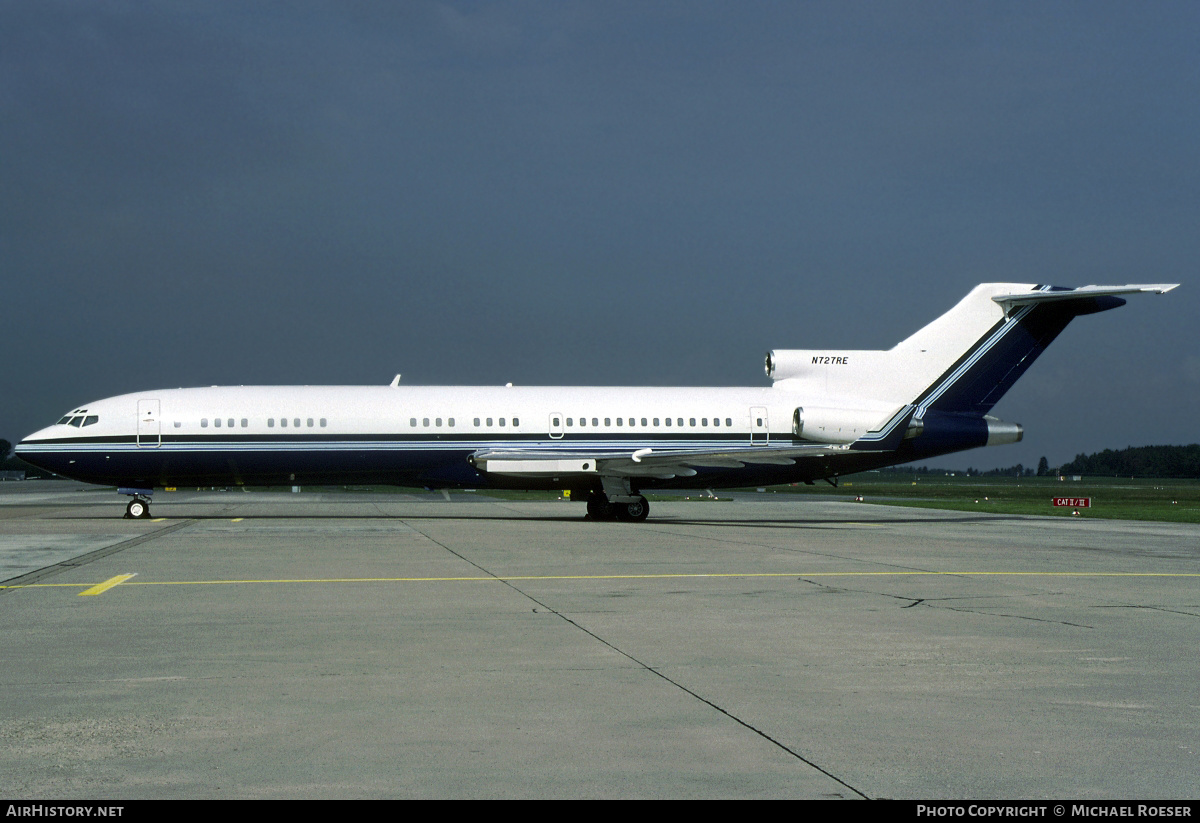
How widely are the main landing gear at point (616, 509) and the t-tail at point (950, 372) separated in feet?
17.1

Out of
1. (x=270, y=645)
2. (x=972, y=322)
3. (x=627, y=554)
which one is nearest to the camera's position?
(x=270, y=645)

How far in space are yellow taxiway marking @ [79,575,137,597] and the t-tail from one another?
2061 cm

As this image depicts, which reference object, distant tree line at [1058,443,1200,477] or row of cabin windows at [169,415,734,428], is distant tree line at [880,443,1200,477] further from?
row of cabin windows at [169,415,734,428]

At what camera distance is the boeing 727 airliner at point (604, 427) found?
95.1ft

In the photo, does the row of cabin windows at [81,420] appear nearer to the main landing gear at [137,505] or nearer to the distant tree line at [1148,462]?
the main landing gear at [137,505]

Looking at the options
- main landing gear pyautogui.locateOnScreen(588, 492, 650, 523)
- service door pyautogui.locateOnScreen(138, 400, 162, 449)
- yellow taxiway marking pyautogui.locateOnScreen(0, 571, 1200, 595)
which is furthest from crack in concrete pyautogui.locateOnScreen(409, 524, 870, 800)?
service door pyautogui.locateOnScreen(138, 400, 162, 449)

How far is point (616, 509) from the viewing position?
30000mm

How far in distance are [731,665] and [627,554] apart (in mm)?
10190

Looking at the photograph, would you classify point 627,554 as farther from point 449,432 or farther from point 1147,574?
point 449,432

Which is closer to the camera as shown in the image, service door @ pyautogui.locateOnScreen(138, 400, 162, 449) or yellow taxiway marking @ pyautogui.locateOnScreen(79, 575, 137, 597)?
yellow taxiway marking @ pyautogui.locateOnScreen(79, 575, 137, 597)

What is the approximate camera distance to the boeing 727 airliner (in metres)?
29.0

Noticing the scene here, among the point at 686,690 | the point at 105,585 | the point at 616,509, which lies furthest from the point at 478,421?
the point at 686,690

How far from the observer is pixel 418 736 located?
5.93m
